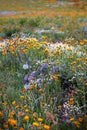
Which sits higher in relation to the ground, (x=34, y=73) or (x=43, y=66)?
(x=43, y=66)

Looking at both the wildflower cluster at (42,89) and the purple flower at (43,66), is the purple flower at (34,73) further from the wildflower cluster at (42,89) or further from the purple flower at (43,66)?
the purple flower at (43,66)

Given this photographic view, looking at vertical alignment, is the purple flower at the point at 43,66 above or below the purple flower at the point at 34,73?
above

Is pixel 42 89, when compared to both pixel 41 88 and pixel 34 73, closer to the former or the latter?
pixel 41 88

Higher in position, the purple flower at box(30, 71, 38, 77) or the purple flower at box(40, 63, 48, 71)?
the purple flower at box(40, 63, 48, 71)

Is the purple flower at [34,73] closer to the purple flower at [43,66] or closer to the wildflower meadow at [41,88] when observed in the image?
the wildflower meadow at [41,88]

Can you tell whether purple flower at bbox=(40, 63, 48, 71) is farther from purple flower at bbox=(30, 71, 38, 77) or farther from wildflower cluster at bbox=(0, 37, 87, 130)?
purple flower at bbox=(30, 71, 38, 77)

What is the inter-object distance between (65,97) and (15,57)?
249cm

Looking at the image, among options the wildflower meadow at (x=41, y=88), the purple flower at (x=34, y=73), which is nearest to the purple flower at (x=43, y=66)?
the wildflower meadow at (x=41, y=88)

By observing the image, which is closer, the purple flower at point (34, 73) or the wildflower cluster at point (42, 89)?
the wildflower cluster at point (42, 89)

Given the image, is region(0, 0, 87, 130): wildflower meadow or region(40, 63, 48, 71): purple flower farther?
region(40, 63, 48, 71): purple flower

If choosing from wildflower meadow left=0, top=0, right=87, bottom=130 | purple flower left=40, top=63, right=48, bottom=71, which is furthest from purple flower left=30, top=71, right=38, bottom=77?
purple flower left=40, top=63, right=48, bottom=71

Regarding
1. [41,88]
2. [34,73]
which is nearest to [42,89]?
[41,88]

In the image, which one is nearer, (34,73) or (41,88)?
(41,88)

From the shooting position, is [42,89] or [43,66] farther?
[43,66]
